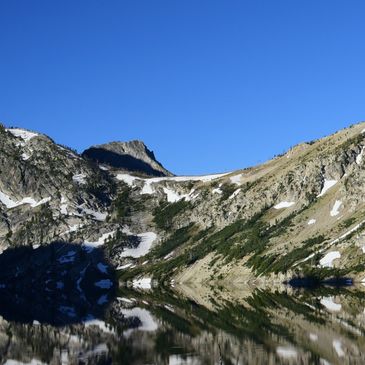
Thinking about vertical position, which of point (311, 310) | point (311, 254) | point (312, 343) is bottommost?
point (312, 343)

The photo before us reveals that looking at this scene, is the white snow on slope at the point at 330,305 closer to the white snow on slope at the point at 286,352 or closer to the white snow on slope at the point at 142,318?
the white snow on slope at the point at 142,318

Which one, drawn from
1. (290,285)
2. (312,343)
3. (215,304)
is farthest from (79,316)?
(290,285)

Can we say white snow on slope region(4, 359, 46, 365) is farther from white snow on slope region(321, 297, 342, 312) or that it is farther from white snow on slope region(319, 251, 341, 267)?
white snow on slope region(319, 251, 341, 267)

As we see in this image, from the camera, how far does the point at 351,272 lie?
171 meters

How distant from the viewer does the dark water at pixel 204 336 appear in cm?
6041

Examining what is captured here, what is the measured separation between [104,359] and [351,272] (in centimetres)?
11832

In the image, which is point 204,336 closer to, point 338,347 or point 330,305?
point 338,347

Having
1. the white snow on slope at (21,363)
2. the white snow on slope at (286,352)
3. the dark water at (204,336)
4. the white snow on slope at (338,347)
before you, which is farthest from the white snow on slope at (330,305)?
the white snow on slope at (21,363)

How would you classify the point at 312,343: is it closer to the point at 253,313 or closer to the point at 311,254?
the point at 253,313

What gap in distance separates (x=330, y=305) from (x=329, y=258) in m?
83.1

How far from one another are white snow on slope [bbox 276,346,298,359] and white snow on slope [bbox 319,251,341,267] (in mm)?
121899

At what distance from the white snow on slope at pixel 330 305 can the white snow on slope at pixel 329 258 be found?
6326cm

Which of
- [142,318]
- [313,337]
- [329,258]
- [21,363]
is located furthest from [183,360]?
[329,258]

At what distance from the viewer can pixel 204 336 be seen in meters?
75.7
